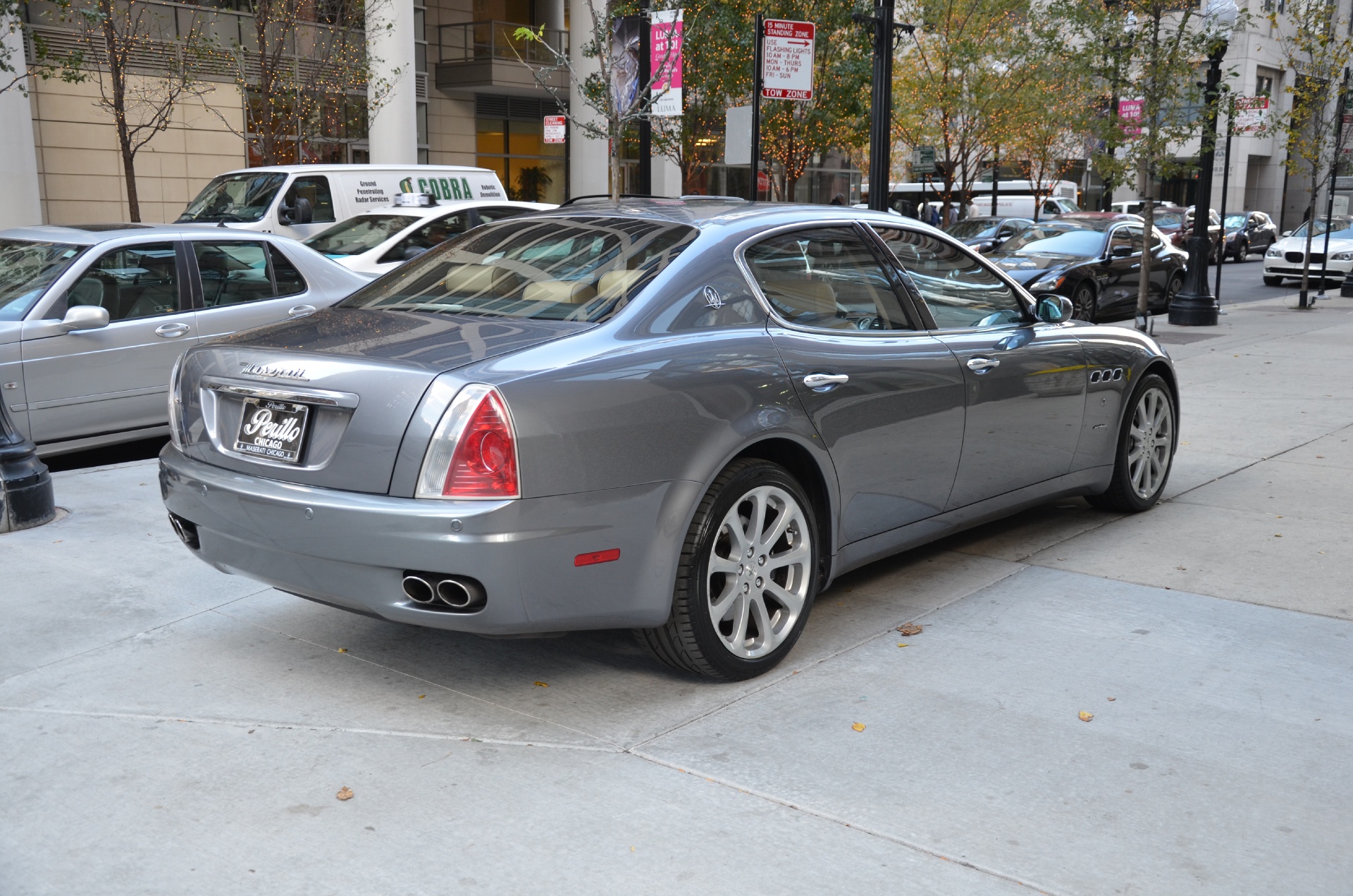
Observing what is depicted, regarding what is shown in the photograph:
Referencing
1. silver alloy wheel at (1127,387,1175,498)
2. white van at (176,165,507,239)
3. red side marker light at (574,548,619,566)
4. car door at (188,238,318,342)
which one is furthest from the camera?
white van at (176,165,507,239)

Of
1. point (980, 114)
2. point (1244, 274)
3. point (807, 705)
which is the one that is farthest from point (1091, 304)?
point (1244, 274)

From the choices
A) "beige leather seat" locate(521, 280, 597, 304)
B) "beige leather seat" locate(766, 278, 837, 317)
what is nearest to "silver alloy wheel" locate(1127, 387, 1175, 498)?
"beige leather seat" locate(766, 278, 837, 317)

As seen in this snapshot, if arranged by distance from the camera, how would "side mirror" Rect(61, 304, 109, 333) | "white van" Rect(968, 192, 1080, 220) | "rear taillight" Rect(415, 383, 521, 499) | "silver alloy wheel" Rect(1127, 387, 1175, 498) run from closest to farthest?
1. "rear taillight" Rect(415, 383, 521, 499)
2. "silver alloy wheel" Rect(1127, 387, 1175, 498)
3. "side mirror" Rect(61, 304, 109, 333)
4. "white van" Rect(968, 192, 1080, 220)

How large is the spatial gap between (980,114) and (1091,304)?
10.9 metres

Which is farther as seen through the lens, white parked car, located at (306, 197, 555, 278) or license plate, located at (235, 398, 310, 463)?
white parked car, located at (306, 197, 555, 278)

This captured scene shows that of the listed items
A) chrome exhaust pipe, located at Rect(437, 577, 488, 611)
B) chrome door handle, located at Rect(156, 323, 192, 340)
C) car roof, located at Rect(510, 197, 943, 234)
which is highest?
car roof, located at Rect(510, 197, 943, 234)

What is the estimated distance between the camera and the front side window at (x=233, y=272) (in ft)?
27.7

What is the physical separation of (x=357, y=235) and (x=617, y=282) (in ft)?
31.7

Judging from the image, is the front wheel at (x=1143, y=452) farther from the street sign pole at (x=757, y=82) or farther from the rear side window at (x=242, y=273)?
the street sign pole at (x=757, y=82)

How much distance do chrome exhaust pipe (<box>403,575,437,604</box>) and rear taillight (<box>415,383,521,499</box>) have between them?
26 cm

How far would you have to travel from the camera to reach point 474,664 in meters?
4.50

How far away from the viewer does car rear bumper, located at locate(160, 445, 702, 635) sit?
11.9 feet

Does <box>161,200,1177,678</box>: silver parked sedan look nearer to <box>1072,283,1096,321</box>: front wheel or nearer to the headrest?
Result: the headrest

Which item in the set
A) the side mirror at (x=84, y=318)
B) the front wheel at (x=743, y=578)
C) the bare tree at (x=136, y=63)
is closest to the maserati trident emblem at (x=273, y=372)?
the front wheel at (x=743, y=578)
